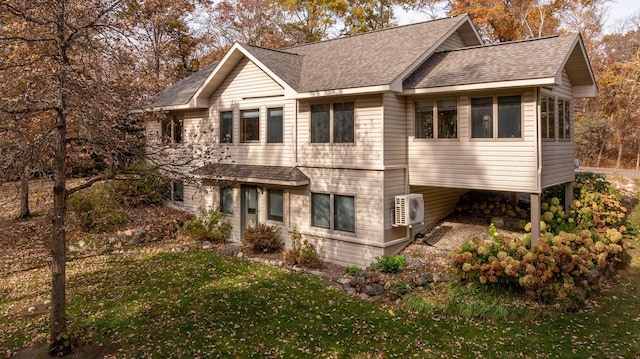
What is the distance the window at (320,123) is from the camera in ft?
42.2

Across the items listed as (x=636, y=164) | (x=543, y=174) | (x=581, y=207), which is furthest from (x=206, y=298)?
(x=636, y=164)

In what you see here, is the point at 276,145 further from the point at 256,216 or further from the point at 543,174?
the point at 543,174

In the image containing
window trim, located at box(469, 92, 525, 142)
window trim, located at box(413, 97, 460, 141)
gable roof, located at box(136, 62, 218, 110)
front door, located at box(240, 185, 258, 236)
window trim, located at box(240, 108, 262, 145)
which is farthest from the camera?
gable roof, located at box(136, 62, 218, 110)

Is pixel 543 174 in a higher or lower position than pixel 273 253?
higher

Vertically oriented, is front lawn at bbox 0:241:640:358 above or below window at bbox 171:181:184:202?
below

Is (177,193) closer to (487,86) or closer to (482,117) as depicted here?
(482,117)

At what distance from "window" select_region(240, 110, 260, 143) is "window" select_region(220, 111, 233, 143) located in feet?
1.83

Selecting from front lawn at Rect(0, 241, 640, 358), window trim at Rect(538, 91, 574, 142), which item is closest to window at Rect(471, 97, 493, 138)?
window trim at Rect(538, 91, 574, 142)

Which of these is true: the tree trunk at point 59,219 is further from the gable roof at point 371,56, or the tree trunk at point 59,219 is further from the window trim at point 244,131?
the window trim at point 244,131

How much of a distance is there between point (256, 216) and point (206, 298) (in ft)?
17.8

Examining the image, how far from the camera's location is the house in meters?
10.6

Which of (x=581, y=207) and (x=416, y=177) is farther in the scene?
(x=581, y=207)

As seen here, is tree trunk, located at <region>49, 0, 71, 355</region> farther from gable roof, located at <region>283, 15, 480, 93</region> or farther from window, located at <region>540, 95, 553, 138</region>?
window, located at <region>540, 95, 553, 138</region>

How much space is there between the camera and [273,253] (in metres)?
13.5
